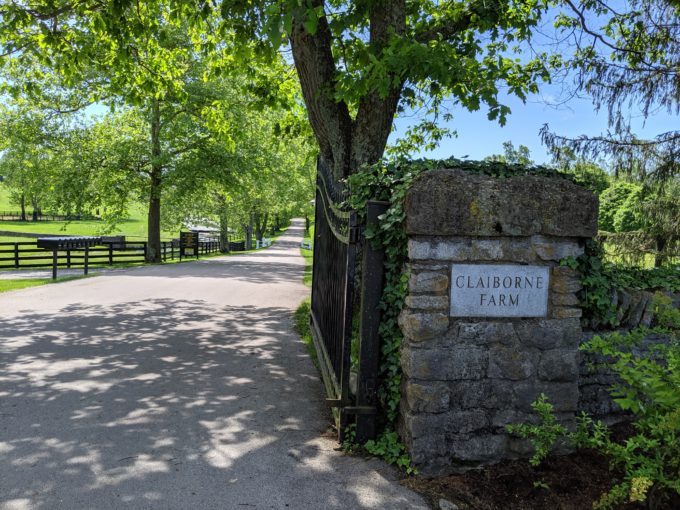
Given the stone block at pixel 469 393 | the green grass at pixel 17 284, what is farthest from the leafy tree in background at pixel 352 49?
the green grass at pixel 17 284

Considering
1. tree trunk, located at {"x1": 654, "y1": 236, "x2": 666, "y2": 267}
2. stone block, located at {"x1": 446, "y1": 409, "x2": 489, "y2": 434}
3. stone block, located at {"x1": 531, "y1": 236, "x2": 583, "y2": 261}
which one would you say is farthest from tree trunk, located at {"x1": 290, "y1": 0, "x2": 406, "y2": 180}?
tree trunk, located at {"x1": 654, "y1": 236, "x2": 666, "y2": 267}

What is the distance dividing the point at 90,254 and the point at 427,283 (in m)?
27.7

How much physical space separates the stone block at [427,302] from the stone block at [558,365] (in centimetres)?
82

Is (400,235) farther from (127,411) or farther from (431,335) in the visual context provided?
(127,411)

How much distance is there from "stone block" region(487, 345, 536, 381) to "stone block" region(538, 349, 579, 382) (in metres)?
0.07

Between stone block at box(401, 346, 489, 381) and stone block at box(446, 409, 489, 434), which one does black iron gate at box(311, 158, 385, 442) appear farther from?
stone block at box(446, 409, 489, 434)

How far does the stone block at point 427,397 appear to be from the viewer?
3.25 m

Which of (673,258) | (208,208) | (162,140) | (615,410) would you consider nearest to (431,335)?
(615,410)

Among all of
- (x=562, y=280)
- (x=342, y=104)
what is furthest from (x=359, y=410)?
(x=342, y=104)

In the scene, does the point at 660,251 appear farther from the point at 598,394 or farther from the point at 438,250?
the point at 438,250

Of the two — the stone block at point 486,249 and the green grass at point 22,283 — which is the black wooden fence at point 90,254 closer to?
the green grass at point 22,283

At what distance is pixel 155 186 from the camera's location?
71.3 feet

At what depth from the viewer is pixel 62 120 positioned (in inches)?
811

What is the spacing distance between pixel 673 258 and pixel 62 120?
21.8 m
